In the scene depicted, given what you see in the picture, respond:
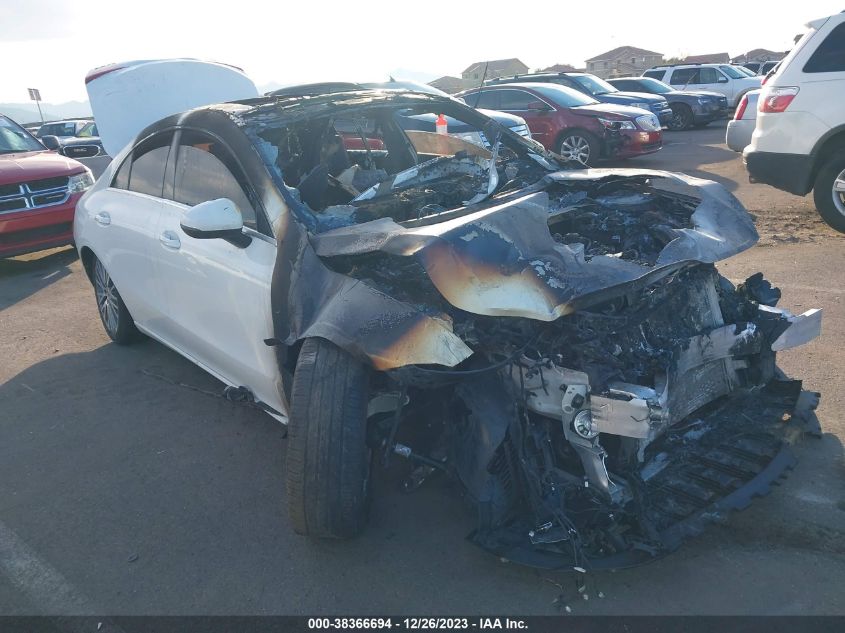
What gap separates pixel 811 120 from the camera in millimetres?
6359

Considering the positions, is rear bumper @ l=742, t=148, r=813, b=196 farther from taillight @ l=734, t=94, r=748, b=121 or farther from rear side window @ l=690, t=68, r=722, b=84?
rear side window @ l=690, t=68, r=722, b=84

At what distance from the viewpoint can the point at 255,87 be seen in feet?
22.9

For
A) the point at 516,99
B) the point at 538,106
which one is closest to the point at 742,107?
the point at 538,106

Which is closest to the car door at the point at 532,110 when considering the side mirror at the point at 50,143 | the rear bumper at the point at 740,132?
the rear bumper at the point at 740,132

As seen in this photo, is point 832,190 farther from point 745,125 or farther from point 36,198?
point 36,198

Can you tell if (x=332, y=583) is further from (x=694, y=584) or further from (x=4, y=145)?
(x=4, y=145)

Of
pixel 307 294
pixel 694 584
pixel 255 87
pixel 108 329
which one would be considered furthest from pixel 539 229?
pixel 255 87

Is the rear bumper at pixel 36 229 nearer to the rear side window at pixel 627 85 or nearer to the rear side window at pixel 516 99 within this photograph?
the rear side window at pixel 516 99

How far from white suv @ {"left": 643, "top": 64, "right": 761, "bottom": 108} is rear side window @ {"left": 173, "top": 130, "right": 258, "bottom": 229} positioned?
62.8 ft

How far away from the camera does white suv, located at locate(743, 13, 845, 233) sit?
627 centimetres

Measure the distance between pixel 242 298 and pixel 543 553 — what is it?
6.00 ft

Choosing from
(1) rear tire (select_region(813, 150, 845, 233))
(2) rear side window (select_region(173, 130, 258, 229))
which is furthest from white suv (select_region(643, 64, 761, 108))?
(2) rear side window (select_region(173, 130, 258, 229))

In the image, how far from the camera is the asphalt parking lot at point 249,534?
7.98ft

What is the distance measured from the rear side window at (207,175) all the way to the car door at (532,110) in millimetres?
8936
